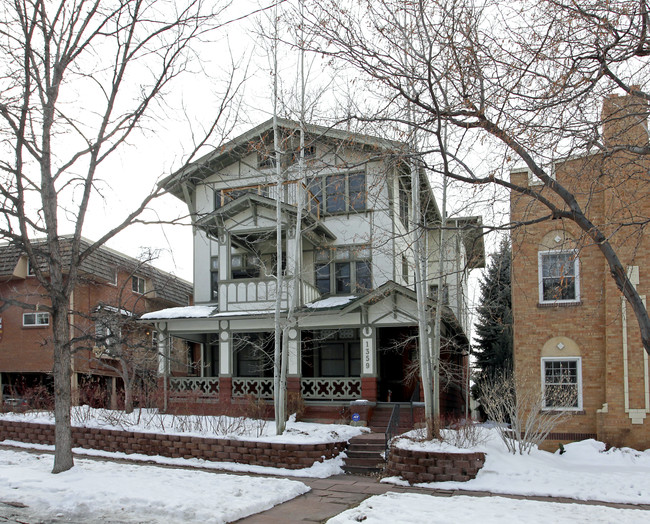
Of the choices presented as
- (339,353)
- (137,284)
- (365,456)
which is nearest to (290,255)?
(339,353)

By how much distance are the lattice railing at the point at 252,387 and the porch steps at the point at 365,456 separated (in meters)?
5.80

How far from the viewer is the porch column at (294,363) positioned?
20.2 meters

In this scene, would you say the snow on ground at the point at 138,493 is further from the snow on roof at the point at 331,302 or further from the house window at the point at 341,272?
the house window at the point at 341,272

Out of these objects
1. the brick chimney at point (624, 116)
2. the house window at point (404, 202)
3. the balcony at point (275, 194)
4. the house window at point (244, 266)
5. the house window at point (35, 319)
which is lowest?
the house window at point (35, 319)

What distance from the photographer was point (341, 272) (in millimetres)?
23141

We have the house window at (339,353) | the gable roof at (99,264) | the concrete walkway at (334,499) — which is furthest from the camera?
the gable roof at (99,264)

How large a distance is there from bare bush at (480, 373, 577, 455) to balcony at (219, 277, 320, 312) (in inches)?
291

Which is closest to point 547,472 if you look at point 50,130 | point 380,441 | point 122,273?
point 380,441

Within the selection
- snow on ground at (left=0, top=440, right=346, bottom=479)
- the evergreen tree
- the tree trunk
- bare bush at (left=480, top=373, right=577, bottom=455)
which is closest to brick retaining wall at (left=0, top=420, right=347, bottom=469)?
snow on ground at (left=0, top=440, right=346, bottom=479)

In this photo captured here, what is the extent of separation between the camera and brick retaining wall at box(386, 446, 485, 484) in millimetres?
11992

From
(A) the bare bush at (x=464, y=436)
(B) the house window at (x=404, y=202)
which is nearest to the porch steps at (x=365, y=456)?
(A) the bare bush at (x=464, y=436)

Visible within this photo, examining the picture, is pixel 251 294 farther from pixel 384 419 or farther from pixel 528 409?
pixel 528 409

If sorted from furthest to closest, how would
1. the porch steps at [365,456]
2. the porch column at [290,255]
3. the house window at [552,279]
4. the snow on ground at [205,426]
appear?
the porch column at [290,255] < the house window at [552,279] < the snow on ground at [205,426] < the porch steps at [365,456]

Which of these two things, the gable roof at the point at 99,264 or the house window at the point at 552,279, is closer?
the house window at the point at 552,279
